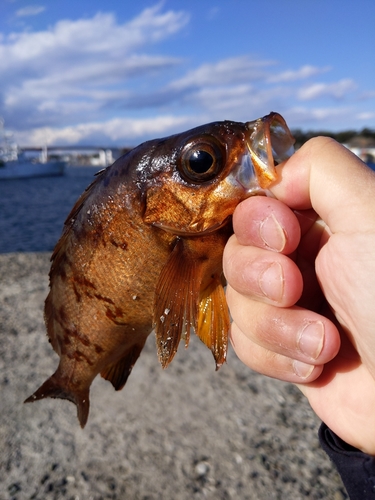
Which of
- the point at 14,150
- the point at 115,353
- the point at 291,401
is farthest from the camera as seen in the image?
the point at 14,150

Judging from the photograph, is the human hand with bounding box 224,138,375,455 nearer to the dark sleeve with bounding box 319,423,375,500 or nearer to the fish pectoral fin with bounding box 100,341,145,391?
the dark sleeve with bounding box 319,423,375,500

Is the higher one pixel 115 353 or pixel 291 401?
pixel 115 353

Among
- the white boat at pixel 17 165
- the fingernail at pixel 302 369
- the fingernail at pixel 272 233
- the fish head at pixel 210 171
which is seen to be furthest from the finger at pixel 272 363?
the white boat at pixel 17 165

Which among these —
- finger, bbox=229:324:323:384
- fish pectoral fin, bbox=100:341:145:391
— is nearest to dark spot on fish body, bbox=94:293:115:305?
fish pectoral fin, bbox=100:341:145:391

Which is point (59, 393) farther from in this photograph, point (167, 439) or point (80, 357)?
point (167, 439)

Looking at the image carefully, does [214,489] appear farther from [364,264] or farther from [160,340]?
[364,264]

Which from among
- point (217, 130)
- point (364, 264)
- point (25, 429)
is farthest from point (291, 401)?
point (217, 130)

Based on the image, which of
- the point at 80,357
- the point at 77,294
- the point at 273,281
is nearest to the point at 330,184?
the point at 273,281
